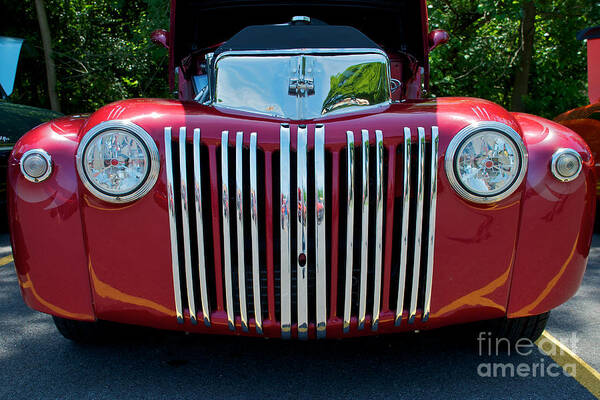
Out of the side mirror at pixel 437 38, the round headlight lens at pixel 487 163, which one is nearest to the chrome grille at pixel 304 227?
the round headlight lens at pixel 487 163

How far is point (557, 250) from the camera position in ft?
6.90

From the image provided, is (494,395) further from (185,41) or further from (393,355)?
(185,41)

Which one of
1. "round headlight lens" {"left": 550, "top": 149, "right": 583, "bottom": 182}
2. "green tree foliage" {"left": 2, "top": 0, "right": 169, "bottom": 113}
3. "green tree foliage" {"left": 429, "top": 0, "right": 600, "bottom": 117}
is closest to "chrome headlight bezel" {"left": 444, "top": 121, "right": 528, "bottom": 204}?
"round headlight lens" {"left": 550, "top": 149, "right": 583, "bottom": 182}

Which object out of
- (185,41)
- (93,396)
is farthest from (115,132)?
(185,41)

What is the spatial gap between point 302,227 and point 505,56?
11956 mm

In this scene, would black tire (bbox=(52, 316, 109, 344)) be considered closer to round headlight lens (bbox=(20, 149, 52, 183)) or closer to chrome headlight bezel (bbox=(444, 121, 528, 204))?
round headlight lens (bbox=(20, 149, 52, 183))

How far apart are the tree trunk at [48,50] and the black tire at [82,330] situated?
38.7 ft

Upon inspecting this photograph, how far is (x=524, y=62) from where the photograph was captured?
11922mm

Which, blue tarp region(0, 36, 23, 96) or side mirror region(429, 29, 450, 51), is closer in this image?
side mirror region(429, 29, 450, 51)

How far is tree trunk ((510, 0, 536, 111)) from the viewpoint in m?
11.4

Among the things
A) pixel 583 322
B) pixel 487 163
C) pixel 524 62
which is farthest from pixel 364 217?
pixel 524 62

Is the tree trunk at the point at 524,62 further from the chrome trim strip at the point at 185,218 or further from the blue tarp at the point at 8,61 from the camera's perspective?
the chrome trim strip at the point at 185,218

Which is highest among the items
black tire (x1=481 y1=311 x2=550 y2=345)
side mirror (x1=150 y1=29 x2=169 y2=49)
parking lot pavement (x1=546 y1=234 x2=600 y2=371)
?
side mirror (x1=150 y1=29 x2=169 y2=49)

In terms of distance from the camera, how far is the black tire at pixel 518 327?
247 cm
